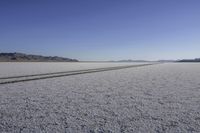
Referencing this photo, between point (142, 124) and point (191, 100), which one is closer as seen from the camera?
point (142, 124)

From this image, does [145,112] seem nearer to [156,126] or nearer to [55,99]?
[156,126]

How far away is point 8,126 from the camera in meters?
4.23

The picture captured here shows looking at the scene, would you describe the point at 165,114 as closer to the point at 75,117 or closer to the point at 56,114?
the point at 75,117

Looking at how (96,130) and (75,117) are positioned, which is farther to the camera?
(75,117)

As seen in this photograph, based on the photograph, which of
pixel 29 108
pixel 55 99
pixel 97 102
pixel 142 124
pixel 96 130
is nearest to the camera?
pixel 96 130

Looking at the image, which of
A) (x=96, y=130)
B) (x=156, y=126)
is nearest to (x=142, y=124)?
(x=156, y=126)

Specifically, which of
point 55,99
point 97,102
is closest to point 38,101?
point 55,99

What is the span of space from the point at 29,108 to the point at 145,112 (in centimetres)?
272

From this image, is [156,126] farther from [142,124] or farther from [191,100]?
[191,100]

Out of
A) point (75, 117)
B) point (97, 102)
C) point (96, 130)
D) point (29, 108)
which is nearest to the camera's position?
point (96, 130)

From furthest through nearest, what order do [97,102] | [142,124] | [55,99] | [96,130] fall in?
[55,99], [97,102], [142,124], [96,130]

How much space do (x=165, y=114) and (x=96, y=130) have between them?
1.82 meters

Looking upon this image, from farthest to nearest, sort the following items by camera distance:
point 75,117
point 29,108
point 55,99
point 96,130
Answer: point 55,99 → point 29,108 → point 75,117 → point 96,130

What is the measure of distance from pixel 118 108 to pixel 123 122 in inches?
46.7
